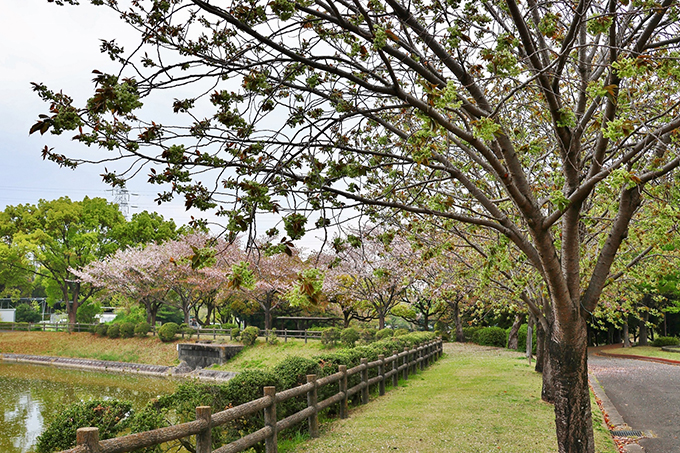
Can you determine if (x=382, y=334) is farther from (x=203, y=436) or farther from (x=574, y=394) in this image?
(x=203, y=436)

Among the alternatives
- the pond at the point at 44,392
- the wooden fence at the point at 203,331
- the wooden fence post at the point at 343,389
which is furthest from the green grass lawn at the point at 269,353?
the wooden fence post at the point at 343,389

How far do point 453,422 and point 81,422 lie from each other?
20.3ft

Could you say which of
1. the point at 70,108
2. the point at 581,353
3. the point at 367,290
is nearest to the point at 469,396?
the point at 581,353

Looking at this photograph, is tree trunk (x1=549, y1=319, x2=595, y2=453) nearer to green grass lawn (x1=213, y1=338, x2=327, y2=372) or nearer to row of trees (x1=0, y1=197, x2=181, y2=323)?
green grass lawn (x1=213, y1=338, x2=327, y2=372)

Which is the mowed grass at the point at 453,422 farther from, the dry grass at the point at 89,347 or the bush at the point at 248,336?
the dry grass at the point at 89,347

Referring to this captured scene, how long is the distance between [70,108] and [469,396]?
35.4 ft

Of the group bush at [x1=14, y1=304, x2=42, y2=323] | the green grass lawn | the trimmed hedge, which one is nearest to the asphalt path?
the trimmed hedge

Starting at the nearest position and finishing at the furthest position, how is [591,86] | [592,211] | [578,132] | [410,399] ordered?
[591,86] < [578,132] < [592,211] < [410,399]

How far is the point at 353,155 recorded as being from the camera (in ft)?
19.2

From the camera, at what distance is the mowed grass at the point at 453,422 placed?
7129 millimetres

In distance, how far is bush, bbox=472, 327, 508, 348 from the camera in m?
28.9

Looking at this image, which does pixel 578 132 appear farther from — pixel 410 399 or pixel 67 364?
pixel 67 364

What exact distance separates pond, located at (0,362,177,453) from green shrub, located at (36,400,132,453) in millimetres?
3726

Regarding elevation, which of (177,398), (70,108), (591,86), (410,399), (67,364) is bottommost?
(67,364)
